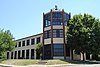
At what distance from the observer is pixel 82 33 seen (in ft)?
134

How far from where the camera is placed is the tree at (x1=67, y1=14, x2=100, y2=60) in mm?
40625

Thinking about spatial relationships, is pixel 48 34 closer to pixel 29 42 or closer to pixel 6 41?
pixel 6 41

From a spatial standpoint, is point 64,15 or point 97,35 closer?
point 97,35

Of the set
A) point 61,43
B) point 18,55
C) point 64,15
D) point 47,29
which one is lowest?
point 18,55

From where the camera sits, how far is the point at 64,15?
4603 centimetres

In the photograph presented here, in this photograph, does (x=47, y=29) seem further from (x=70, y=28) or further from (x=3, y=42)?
(x=3, y=42)

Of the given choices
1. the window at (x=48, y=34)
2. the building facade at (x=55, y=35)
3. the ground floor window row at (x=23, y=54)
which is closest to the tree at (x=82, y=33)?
the building facade at (x=55, y=35)

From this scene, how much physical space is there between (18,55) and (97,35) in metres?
34.4

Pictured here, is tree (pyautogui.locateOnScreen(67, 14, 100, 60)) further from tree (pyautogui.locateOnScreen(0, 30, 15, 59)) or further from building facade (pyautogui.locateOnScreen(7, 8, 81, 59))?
tree (pyautogui.locateOnScreen(0, 30, 15, 59))

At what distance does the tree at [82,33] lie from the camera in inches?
1599

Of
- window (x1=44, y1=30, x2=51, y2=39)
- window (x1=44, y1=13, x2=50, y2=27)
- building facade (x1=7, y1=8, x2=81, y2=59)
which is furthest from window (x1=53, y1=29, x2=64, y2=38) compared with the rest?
window (x1=44, y1=13, x2=50, y2=27)

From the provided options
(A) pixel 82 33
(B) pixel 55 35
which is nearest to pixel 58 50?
(B) pixel 55 35

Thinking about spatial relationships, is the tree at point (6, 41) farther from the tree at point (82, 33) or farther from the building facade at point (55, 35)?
the tree at point (82, 33)

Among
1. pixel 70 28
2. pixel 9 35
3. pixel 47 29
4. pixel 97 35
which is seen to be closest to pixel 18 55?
pixel 9 35
